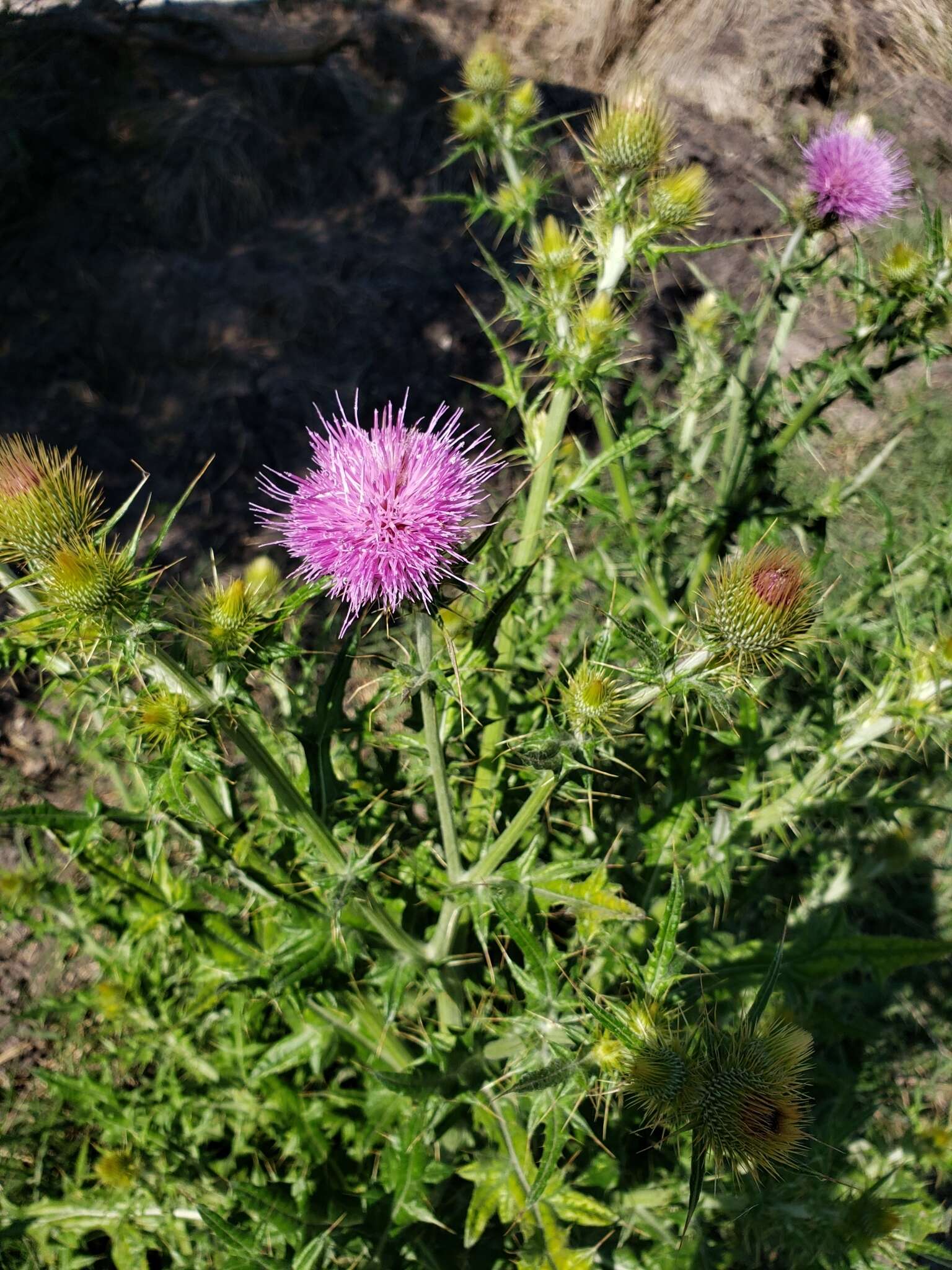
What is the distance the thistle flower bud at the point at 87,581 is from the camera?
5.14 feet

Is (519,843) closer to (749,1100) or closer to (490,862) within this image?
(490,862)

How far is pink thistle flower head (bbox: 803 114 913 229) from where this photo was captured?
3.03 metres

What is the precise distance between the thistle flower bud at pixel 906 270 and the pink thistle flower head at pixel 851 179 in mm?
335

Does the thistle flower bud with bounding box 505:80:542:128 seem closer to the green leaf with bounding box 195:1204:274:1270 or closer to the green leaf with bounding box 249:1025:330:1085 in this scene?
the green leaf with bounding box 249:1025:330:1085

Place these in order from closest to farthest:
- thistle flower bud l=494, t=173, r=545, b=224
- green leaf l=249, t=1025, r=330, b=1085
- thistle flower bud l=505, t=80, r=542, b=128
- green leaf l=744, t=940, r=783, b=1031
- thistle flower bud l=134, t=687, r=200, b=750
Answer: green leaf l=744, t=940, r=783, b=1031 → thistle flower bud l=134, t=687, r=200, b=750 → green leaf l=249, t=1025, r=330, b=1085 → thistle flower bud l=494, t=173, r=545, b=224 → thistle flower bud l=505, t=80, r=542, b=128

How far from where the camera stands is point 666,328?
596 cm

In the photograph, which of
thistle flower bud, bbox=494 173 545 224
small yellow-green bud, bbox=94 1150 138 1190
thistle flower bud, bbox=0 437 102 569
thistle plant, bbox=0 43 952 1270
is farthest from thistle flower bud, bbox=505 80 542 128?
small yellow-green bud, bbox=94 1150 138 1190

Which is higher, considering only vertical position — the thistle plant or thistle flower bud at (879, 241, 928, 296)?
thistle flower bud at (879, 241, 928, 296)

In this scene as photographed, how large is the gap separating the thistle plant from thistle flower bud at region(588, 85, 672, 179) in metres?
0.01

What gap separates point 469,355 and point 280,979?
4.83 meters

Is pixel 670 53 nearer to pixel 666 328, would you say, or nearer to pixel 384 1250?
pixel 666 328

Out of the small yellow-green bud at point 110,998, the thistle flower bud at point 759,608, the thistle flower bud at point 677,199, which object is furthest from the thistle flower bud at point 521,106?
the small yellow-green bud at point 110,998

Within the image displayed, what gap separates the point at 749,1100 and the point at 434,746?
0.96 metres

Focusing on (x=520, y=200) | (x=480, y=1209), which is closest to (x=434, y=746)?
(x=480, y=1209)
